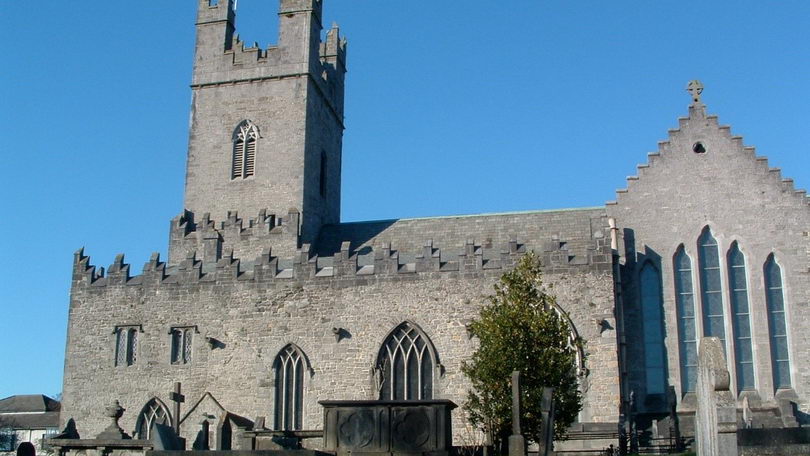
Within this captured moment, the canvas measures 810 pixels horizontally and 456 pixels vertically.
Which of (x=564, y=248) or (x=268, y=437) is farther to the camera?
(x=564, y=248)

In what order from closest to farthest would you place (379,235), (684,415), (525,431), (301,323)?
1. (525,431)
2. (684,415)
3. (301,323)
4. (379,235)

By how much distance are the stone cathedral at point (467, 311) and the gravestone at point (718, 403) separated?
16473mm

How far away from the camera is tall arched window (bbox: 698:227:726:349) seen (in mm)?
33562

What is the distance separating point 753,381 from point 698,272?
161 inches

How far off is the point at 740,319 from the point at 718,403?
2182cm

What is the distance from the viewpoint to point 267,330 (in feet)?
114

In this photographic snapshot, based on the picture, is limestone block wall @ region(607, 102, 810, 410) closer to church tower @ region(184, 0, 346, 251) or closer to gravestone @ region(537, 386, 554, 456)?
church tower @ region(184, 0, 346, 251)

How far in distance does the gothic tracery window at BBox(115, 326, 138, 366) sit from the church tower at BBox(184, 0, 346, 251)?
6.35 meters

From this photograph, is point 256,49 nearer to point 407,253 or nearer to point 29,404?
point 407,253

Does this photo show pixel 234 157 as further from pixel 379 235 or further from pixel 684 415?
pixel 684 415

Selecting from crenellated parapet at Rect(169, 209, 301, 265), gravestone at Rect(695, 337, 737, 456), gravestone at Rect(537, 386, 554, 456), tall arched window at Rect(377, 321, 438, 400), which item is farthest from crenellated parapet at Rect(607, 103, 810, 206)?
gravestone at Rect(695, 337, 737, 456)

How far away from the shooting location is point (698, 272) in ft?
112

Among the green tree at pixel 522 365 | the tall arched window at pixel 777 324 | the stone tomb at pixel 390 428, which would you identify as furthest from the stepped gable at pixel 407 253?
the stone tomb at pixel 390 428

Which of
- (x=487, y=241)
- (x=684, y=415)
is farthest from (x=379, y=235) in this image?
(x=684, y=415)
